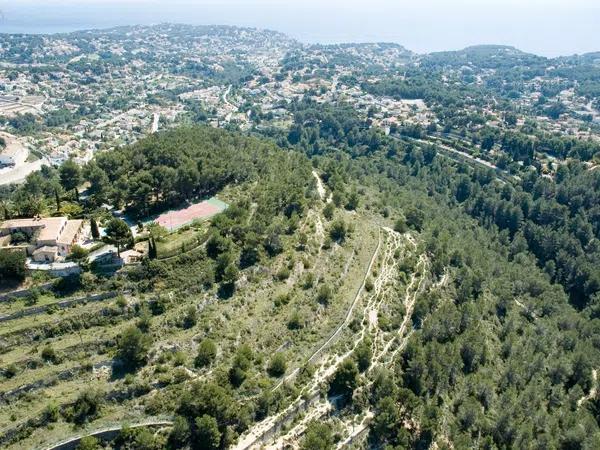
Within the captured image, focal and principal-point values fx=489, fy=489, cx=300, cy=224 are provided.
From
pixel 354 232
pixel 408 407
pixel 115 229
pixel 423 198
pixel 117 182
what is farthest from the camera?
pixel 423 198

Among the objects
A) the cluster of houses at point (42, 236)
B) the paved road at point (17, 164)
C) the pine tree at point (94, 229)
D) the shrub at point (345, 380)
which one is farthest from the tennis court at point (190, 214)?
the paved road at point (17, 164)

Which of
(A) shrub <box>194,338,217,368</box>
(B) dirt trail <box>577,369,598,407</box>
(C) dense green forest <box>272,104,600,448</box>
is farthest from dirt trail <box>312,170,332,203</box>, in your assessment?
(B) dirt trail <box>577,369,598,407</box>

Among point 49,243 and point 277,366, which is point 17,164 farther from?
point 277,366

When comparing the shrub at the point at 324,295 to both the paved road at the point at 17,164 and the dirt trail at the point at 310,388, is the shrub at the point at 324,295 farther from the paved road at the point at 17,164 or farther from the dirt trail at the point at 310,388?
the paved road at the point at 17,164

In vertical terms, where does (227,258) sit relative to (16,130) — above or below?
above

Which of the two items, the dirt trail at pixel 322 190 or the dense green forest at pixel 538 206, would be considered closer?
the dirt trail at pixel 322 190

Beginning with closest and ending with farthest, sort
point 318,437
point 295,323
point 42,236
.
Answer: point 318,437 < point 42,236 < point 295,323

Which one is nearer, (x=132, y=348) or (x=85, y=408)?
(x=85, y=408)

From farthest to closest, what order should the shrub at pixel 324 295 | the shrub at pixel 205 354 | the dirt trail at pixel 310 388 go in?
the shrub at pixel 324 295, the shrub at pixel 205 354, the dirt trail at pixel 310 388

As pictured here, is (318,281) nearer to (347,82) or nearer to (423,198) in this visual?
(423,198)

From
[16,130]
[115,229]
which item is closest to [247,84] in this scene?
[16,130]

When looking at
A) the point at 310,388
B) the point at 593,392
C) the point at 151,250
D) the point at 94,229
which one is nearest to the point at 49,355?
the point at 151,250
